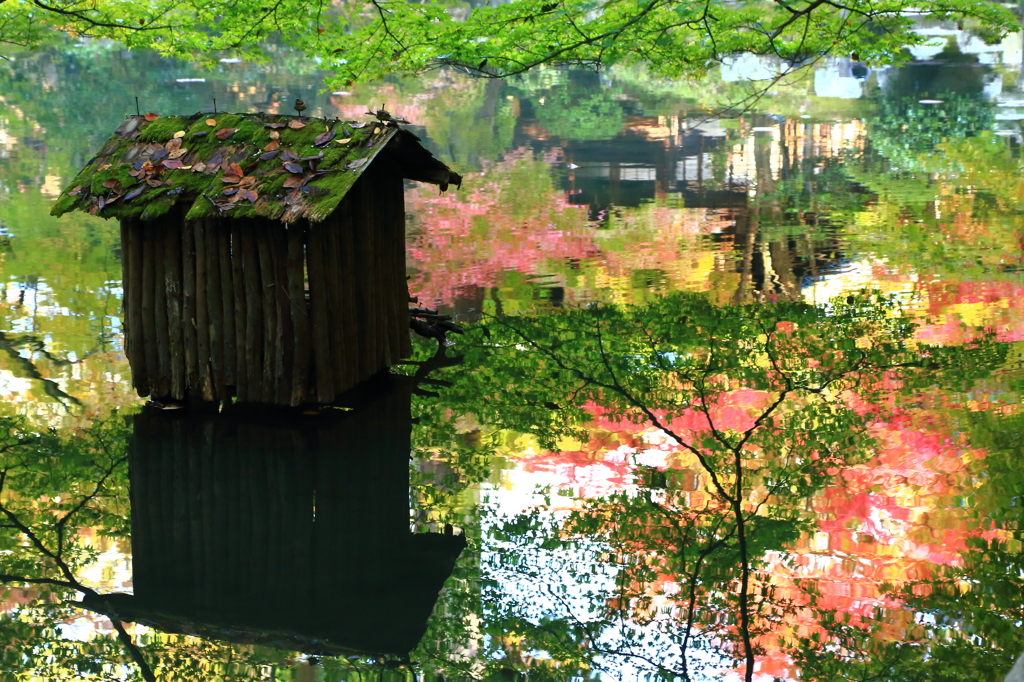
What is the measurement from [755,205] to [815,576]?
15800 millimetres

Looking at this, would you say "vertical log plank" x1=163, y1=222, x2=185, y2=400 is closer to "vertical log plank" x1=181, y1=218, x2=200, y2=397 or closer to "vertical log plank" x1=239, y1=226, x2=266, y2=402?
"vertical log plank" x1=181, y1=218, x2=200, y2=397

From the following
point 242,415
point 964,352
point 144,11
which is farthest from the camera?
point 144,11

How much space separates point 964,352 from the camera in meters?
11.7

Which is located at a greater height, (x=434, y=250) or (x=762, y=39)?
(x=762, y=39)

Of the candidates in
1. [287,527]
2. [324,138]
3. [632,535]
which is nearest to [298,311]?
[324,138]

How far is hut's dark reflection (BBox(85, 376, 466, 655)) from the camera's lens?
6695mm

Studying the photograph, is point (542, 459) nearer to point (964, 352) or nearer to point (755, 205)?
point (964, 352)

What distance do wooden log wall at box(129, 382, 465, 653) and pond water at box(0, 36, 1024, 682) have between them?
34 millimetres

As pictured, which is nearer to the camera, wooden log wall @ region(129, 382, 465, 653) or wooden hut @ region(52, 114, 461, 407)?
wooden log wall @ region(129, 382, 465, 653)

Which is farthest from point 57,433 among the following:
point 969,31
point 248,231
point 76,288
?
point 969,31

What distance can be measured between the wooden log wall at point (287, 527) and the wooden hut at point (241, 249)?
457 mm

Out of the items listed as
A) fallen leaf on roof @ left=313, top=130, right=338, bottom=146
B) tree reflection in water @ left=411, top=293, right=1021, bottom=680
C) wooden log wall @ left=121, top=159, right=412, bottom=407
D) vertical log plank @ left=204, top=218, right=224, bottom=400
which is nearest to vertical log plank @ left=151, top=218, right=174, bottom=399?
wooden log wall @ left=121, top=159, right=412, bottom=407

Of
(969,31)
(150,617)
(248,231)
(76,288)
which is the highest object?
(969,31)

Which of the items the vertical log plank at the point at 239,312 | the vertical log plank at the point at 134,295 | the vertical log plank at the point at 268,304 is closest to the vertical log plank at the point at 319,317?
the vertical log plank at the point at 268,304
